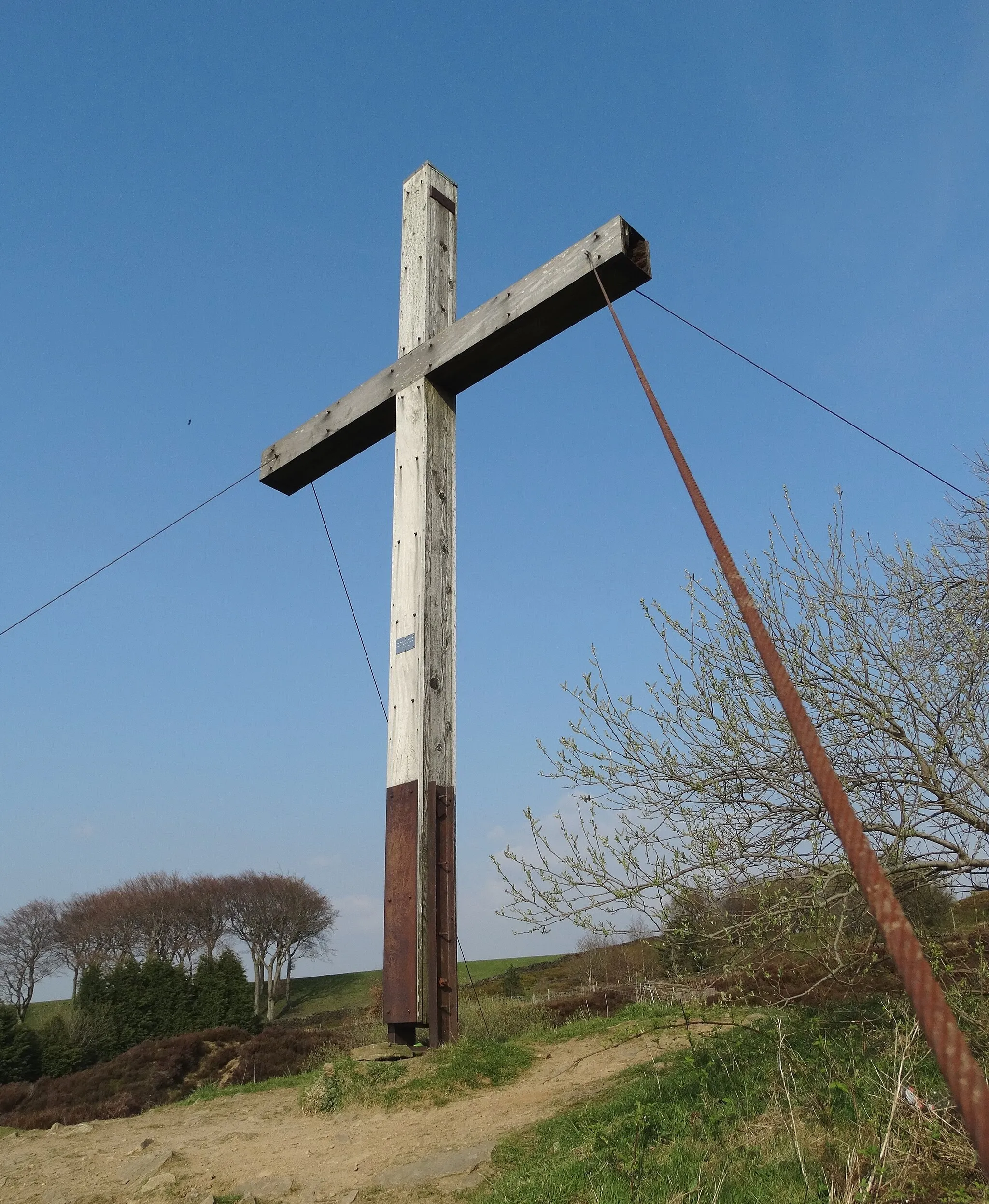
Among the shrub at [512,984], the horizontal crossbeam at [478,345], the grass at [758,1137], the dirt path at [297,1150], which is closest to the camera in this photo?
the grass at [758,1137]

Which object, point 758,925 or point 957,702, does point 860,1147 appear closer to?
point 758,925

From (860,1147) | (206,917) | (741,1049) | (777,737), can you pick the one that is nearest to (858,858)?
(860,1147)

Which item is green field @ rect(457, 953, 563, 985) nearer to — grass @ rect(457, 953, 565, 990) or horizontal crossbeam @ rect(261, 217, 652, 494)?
grass @ rect(457, 953, 565, 990)

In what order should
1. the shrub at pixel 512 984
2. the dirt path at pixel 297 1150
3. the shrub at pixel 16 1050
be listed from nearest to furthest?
the dirt path at pixel 297 1150 → the shrub at pixel 16 1050 → the shrub at pixel 512 984

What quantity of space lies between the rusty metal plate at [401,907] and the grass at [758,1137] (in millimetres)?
728

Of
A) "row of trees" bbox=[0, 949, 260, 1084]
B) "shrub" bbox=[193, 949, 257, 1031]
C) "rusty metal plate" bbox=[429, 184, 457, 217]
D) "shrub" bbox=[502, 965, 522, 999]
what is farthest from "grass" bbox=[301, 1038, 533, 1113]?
"shrub" bbox=[193, 949, 257, 1031]

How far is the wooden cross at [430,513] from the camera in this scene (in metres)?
3.90

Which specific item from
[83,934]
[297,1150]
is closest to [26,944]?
[83,934]

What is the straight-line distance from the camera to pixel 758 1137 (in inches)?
118

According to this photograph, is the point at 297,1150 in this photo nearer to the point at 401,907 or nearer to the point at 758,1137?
the point at 401,907

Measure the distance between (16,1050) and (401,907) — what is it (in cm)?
1579

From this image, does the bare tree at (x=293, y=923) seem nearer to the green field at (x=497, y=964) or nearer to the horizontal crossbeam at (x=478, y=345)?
the green field at (x=497, y=964)

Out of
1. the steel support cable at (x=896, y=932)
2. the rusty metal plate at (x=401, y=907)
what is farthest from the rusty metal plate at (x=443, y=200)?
the steel support cable at (x=896, y=932)

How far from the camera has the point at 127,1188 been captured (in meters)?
4.16
